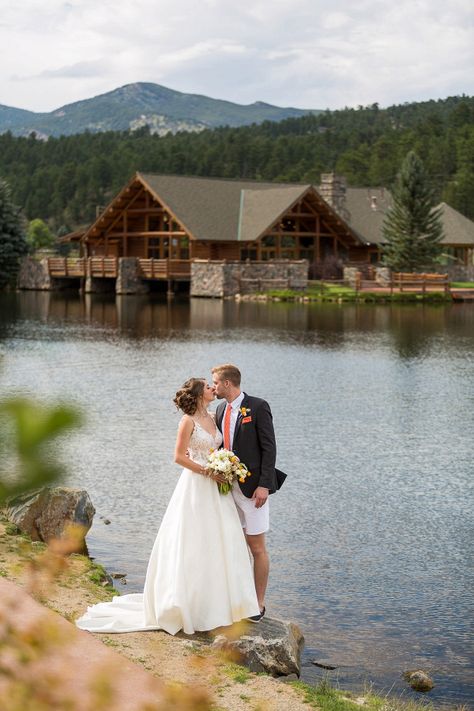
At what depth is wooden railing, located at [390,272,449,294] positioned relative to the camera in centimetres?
4941

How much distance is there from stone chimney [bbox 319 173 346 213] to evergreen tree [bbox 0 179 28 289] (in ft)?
59.8

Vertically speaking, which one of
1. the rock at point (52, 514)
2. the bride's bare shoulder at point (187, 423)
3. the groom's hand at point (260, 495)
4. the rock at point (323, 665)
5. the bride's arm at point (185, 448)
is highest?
the bride's bare shoulder at point (187, 423)

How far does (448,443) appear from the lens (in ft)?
52.9

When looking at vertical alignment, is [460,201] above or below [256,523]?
above

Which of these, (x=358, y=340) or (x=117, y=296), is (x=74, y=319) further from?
(x=117, y=296)

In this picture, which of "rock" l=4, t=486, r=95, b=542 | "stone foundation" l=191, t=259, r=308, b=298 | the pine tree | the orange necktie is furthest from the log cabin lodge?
the orange necktie

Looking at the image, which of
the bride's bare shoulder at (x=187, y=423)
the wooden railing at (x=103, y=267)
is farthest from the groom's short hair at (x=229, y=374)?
the wooden railing at (x=103, y=267)

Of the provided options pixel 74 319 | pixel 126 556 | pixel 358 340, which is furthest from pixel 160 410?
pixel 74 319

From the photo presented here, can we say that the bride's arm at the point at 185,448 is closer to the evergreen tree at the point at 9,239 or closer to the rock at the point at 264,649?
the rock at the point at 264,649

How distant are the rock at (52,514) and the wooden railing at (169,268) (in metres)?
44.2

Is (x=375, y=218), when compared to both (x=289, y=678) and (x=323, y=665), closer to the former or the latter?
(x=323, y=665)

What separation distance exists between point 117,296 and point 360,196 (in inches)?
694

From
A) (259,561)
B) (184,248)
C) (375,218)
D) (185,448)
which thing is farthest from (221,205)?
(185,448)

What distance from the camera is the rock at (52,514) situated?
10195 mm
